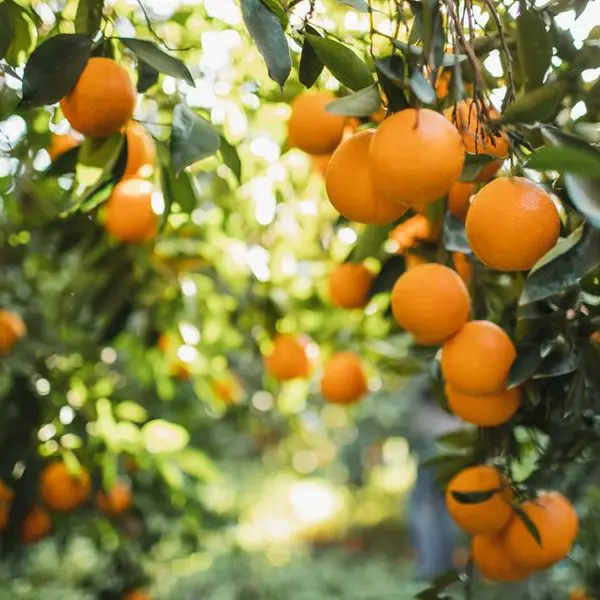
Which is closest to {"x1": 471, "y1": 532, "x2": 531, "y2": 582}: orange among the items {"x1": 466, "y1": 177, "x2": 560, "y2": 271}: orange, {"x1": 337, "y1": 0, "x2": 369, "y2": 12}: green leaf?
{"x1": 466, "y1": 177, "x2": 560, "y2": 271}: orange

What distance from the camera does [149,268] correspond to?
1.73m

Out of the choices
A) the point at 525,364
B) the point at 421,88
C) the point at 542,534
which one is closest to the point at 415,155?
the point at 421,88

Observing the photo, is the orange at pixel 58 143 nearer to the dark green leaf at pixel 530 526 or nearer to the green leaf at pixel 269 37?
the green leaf at pixel 269 37

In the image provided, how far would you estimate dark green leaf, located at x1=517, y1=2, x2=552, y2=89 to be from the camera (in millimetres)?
837

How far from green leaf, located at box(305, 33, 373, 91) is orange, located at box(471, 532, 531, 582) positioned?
0.66 metres

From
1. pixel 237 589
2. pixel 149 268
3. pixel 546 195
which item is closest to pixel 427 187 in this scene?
pixel 546 195

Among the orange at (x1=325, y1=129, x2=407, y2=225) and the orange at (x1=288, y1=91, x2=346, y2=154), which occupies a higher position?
the orange at (x1=325, y1=129, x2=407, y2=225)

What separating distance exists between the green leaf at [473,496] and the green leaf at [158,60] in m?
0.58

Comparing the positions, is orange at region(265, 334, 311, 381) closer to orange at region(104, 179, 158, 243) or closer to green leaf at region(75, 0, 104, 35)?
orange at region(104, 179, 158, 243)

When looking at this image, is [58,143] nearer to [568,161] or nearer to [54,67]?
[54,67]

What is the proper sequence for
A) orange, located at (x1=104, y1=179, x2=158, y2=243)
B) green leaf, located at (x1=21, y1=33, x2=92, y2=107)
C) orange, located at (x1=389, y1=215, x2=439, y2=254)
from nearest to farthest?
green leaf, located at (x1=21, y1=33, x2=92, y2=107) → orange, located at (x1=389, y1=215, x2=439, y2=254) → orange, located at (x1=104, y1=179, x2=158, y2=243)

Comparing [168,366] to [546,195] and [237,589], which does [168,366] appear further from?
[237,589]

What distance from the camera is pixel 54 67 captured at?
805 millimetres

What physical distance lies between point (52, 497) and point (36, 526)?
28cm
